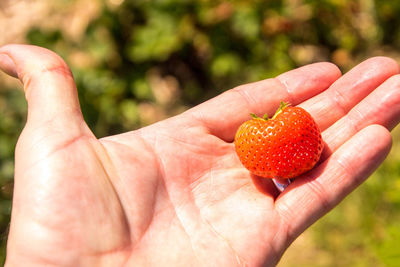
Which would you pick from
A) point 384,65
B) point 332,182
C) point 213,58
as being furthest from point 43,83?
point 213,58

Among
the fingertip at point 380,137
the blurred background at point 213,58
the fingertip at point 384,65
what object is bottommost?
the blurred background at point 213,58

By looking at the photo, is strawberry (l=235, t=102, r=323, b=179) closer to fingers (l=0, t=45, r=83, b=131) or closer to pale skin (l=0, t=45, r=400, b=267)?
pale skin (l=0, t=45, r=400, b=267)

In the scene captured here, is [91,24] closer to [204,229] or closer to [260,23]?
[260,23]

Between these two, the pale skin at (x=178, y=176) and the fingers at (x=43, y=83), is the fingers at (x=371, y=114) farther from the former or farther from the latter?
the fingers at (x=43, y=83)

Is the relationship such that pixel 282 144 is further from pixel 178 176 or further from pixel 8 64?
pixel 8 64

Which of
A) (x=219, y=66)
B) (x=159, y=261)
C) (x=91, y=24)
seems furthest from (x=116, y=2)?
(x=159, y=261)

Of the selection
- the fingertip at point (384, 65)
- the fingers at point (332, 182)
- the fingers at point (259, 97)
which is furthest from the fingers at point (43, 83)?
the fingertip at point (384, 65)

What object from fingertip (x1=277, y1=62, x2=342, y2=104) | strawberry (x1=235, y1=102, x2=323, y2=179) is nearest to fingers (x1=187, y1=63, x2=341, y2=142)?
fingertip (x1=277, y1=62, x2=342, y2=104)
